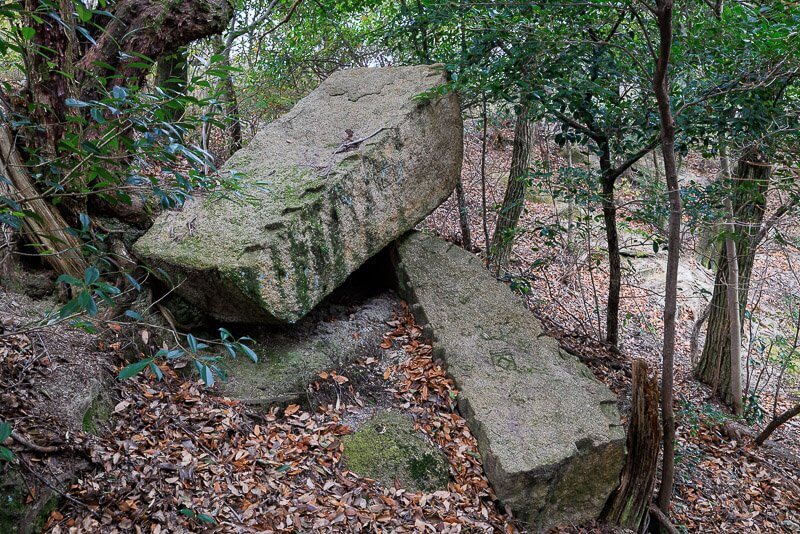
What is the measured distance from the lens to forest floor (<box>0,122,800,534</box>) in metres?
2.88

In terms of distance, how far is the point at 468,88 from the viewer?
192 inches

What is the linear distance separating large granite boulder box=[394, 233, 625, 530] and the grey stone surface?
1.45 ft

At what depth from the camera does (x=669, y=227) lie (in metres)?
3.80

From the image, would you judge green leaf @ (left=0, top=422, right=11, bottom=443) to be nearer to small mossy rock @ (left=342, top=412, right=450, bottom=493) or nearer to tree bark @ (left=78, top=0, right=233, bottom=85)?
small mossy rock @ (left=342, top=412, right=450, bottom=493)

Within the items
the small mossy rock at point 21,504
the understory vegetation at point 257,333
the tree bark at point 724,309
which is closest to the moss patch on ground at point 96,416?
the understory vegetation at point 257,333

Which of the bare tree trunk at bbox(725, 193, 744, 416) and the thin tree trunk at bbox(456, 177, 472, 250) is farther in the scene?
the thin tree trunk at bbox(456, 177, 472, 250)

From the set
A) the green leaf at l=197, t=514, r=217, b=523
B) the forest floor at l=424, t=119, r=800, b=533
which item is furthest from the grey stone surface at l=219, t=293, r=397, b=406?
the forest floor at l=424, t=119, r=800, b=533

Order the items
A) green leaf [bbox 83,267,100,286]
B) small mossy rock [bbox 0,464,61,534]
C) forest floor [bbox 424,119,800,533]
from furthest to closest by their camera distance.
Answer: forest floor [bbox 424,119,800,533], small mossy rock [bbox 0,464,61,534], green leaf [bbox 83,267,100,286]

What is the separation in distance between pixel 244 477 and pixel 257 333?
51.3 inches

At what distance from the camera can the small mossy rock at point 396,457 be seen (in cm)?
363

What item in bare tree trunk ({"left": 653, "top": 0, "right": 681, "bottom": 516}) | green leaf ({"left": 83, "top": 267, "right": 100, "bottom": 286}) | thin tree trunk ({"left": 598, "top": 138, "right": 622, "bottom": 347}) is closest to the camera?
green leaf ({"left": 83, "top": 267, "right": 100, "bottom": 286})

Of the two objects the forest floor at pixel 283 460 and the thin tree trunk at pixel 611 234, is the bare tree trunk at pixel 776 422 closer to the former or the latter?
the forest floor at pixel 283 460

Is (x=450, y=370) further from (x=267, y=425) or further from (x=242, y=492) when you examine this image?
(x=242, y=492)

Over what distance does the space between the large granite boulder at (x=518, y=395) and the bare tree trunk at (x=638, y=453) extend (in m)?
0.11
